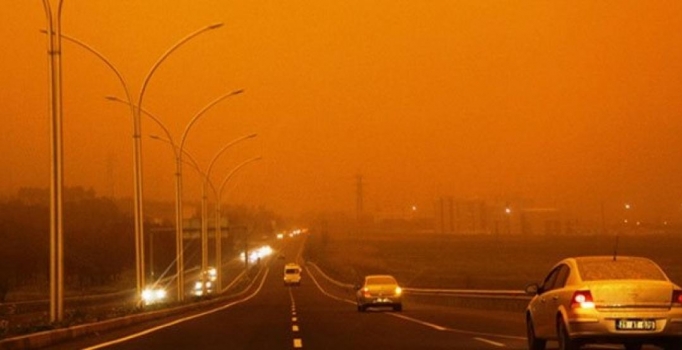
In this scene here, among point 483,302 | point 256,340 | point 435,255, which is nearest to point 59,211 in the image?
point 256,340

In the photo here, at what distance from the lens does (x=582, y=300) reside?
17.1 meters

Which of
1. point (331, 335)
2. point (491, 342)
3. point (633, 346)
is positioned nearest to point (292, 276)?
point (331, 335)

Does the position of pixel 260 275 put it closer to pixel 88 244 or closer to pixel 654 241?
pixel 88 244

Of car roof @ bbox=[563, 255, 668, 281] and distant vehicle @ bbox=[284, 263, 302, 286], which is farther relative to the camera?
distant vehicle @ bbox=[284, 263, 302, 286]

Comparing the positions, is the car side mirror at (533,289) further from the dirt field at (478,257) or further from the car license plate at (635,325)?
the dirt field at (478,257)

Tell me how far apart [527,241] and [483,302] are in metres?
106

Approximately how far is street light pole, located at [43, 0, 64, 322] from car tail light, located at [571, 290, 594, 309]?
16.1m

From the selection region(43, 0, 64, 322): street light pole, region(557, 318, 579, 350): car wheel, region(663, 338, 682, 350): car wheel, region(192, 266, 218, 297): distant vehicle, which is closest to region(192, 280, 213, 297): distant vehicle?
region(192, 266, 218, 297): distant vehicle

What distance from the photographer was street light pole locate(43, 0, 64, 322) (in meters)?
29.6

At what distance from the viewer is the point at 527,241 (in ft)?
497

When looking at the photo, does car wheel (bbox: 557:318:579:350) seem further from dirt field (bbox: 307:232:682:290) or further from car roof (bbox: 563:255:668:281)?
dirt field (bbox: 307:232:682:290)

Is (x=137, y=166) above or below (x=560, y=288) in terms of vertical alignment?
above

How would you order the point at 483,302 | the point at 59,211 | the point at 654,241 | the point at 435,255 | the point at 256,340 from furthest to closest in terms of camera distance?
the point at 435,255
the point at 654,241
the point at 483,302
the point at 59,211
the point at 256,340

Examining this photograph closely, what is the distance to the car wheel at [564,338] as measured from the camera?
1720 centimetres
